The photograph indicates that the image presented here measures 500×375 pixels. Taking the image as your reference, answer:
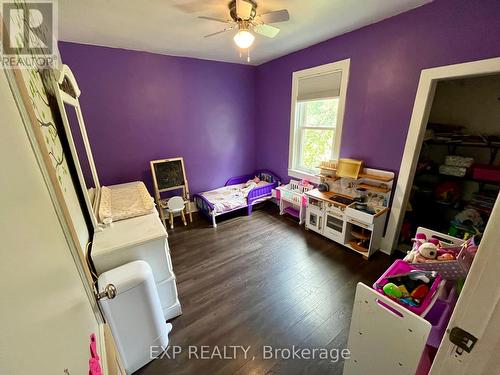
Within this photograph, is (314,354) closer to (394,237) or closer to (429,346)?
(429,346)

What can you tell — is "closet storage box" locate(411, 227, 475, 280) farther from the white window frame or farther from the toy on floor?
the white window frame

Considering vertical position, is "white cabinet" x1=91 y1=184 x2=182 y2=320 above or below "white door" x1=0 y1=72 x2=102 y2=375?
below

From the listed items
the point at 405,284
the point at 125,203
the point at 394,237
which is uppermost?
the point at 125,203

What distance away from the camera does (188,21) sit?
2023 millimetres

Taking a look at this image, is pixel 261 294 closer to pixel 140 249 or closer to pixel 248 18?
pixel 140 249

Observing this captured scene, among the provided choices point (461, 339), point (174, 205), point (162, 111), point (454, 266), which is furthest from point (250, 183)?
point (461, 339)

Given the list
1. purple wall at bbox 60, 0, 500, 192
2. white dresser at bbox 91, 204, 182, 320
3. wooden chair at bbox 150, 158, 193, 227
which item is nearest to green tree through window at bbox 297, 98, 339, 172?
purple wall at bbox 60, 0, 500, 192

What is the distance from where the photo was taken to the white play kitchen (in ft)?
7.85

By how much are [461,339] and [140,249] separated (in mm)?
1645

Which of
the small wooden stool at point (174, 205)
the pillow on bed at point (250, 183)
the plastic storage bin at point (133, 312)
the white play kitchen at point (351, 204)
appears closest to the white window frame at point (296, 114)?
the white play kitchen at point (351, 204)

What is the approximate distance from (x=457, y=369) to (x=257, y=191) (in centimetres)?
308

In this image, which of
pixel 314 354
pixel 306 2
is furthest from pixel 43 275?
pixel 306 2

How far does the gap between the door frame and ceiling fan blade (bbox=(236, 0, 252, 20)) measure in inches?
67.1

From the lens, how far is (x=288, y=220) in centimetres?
342
